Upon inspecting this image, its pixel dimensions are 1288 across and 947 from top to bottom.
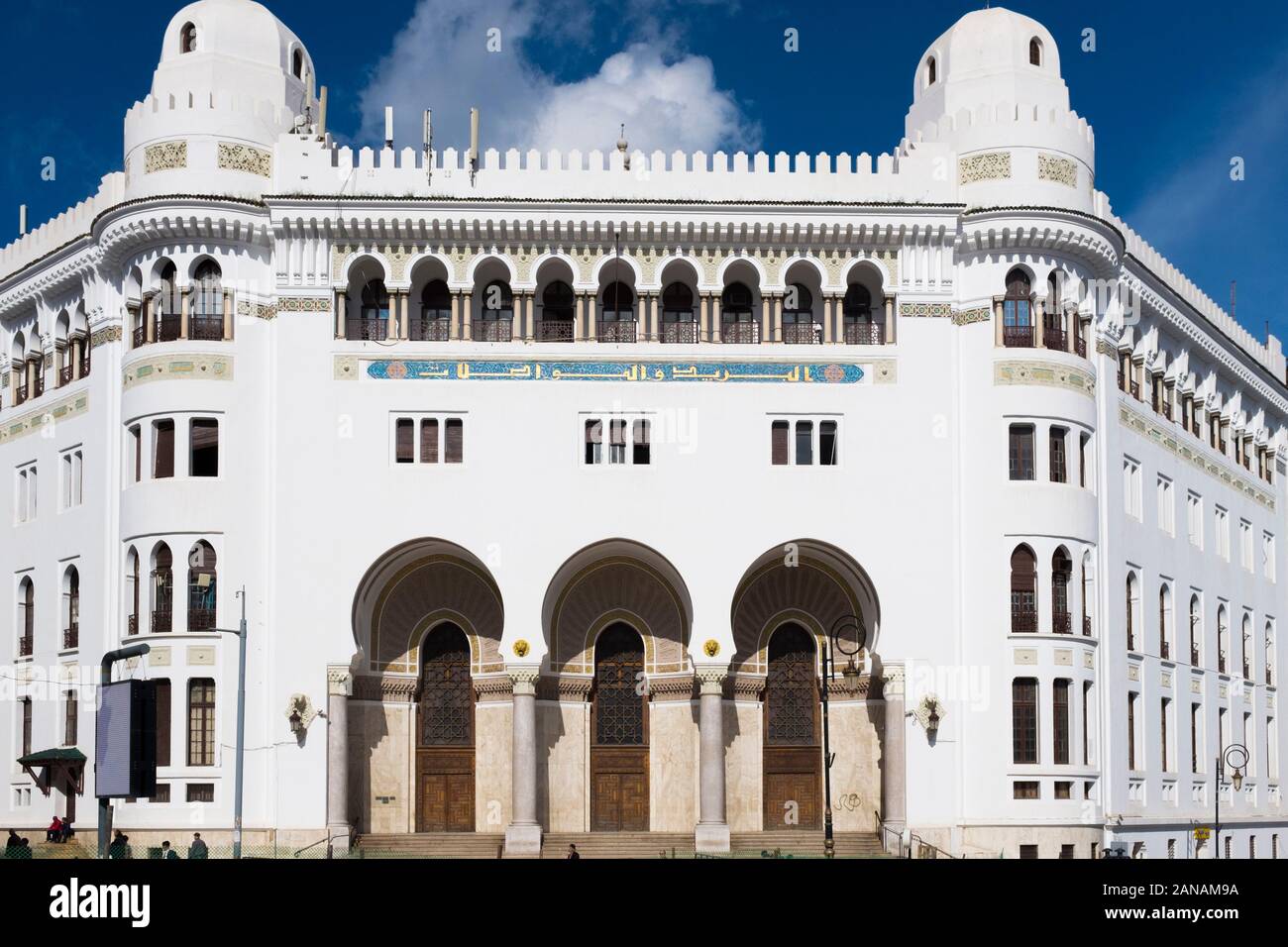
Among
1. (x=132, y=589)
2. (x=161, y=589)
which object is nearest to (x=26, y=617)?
(x=132, y=589)

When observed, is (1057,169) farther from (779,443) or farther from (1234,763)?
(1234,763)

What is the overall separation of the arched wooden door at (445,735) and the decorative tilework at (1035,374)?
15566 millimetres

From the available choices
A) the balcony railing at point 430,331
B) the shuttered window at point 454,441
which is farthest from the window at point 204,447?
the shuttered window at point 454,441

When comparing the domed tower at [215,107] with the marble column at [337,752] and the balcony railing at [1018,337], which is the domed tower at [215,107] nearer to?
the marble column at [337,752]

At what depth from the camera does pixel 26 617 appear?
54.7 metres

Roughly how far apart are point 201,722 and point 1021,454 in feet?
71.5

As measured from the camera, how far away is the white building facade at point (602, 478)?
48188 millimetres

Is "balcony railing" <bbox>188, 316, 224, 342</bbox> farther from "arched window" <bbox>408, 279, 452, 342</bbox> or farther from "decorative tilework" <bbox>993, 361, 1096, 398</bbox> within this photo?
"decorative tilework" <bbox>993, 361, 1096, 398</bbox>

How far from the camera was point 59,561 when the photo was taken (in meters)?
52.8

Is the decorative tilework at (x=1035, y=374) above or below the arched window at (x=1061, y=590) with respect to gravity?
above
